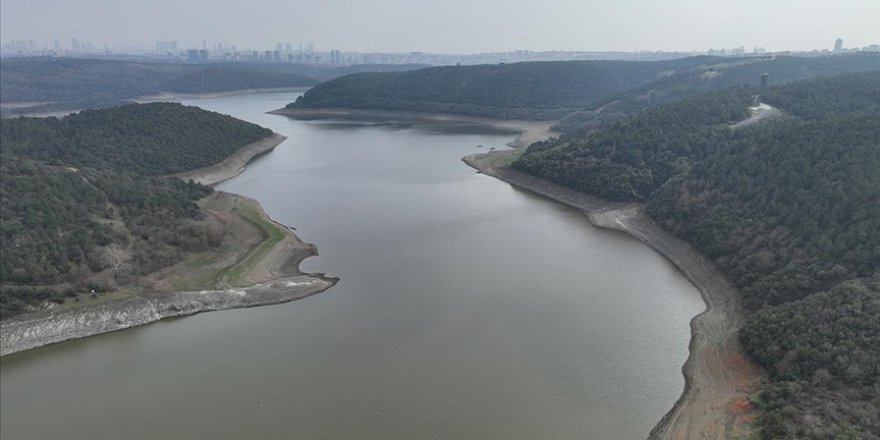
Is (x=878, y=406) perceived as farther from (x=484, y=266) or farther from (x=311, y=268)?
(x=311, y=268)

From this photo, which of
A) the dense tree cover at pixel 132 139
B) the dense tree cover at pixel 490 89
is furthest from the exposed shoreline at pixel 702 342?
the dense tree cover at pixel 490 89

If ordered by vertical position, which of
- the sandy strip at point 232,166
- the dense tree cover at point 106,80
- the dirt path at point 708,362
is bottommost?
the dirt path at point 708,362

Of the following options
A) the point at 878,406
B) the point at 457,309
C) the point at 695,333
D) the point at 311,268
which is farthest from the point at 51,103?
the point at 878,406

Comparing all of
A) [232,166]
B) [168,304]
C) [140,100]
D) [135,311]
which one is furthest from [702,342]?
→ [140,100]

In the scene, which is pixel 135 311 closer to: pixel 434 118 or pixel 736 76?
pixel 434 118

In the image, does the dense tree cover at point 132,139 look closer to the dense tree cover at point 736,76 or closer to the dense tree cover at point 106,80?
the dense tree cover at point 736,76
